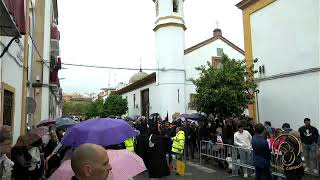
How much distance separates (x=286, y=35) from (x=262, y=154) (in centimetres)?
1056

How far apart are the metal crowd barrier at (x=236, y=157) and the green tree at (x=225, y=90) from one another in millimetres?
3726

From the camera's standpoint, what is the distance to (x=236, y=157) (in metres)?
13.6

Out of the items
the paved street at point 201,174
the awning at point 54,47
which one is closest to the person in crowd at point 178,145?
the paved street at point 201,174

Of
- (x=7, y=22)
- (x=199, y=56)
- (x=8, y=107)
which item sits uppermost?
(x=199, y=56)

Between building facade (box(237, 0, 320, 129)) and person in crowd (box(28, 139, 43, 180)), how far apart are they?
12.0 m

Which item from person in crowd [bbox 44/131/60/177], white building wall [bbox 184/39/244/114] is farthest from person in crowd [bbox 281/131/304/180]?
white building wall [bbox 184/39/244/114]

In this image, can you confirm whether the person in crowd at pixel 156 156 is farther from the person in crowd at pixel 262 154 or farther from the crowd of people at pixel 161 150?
the person in crowd at pixel 262 154

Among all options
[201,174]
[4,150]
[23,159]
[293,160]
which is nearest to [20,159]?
[23,159]

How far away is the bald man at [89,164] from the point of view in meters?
2.92

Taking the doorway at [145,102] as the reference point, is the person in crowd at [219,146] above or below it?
below

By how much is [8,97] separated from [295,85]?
1175 centimetres

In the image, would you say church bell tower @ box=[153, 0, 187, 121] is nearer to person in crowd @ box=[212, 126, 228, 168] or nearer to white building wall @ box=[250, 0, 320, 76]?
white building wall @ box=[250, 0, 320, 76]

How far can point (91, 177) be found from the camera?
2.93 m

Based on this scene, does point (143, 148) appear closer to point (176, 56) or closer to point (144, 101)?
point (176, 56)
